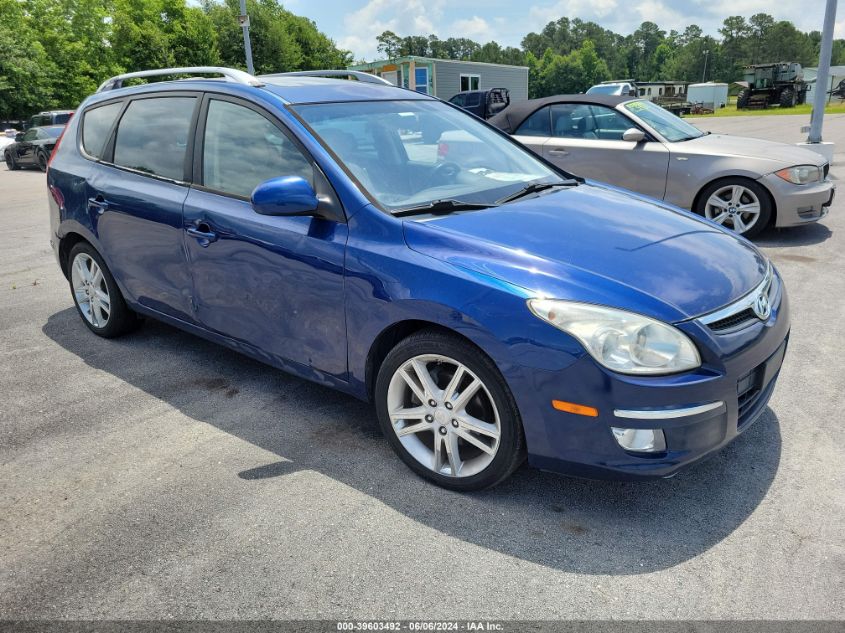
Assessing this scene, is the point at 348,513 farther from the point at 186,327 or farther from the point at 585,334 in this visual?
the point at 186,327

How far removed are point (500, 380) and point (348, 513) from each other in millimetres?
875

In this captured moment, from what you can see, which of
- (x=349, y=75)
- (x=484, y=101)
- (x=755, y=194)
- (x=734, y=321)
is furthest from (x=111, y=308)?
(x=484, y=101)

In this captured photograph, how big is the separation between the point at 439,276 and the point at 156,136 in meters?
2.42

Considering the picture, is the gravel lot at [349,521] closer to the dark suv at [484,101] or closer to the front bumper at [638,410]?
the front bumper at [638,410]

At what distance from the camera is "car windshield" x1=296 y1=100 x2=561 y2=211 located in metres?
3.32

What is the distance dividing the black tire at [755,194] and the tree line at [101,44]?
3613 centimetres

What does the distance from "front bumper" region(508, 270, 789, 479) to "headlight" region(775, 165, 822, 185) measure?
5070mm

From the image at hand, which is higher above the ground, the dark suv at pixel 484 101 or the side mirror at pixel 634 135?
the dark suv at pixel 484 101

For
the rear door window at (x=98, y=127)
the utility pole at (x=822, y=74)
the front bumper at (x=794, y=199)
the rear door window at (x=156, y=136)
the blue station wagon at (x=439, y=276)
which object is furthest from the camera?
the utility pole at (x=822, y=74)

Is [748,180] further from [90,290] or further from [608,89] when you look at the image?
[608,89]

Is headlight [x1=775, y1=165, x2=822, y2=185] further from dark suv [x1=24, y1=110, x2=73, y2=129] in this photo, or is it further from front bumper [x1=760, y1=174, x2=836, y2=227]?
dark suv [x1=24, y1=110, x2=73, y2=129]

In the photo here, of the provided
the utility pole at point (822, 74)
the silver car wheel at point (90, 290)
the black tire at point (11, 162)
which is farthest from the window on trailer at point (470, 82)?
the silver car wheel at point (90, 290)

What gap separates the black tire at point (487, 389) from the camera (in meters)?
2.68

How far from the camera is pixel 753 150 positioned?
24.0 feet
